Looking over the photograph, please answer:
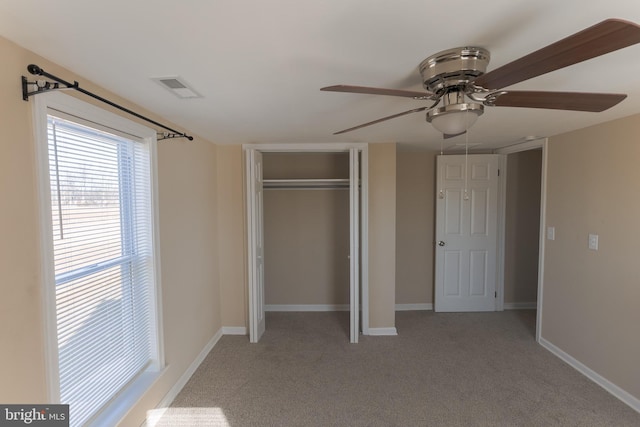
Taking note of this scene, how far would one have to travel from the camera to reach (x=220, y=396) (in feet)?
8.06

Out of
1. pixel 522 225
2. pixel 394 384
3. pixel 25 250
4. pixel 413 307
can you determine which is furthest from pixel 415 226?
pixel 25 250

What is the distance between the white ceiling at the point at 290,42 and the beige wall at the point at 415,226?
2.26m

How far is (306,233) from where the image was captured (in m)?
4.24

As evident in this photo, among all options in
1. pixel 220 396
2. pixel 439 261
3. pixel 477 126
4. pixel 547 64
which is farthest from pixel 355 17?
pixel 439 261

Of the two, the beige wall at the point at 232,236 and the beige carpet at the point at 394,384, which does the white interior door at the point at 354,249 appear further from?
the beige wall at the point at 232,236

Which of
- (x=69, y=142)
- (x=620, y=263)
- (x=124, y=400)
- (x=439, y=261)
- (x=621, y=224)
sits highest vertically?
(x=69, y=142)

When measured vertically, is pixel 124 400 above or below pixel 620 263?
below

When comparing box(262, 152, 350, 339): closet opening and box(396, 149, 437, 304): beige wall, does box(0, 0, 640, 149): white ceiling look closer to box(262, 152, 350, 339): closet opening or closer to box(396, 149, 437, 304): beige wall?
box(262, 152, 350, 339): closet opening

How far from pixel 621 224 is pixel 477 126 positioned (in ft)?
4.44

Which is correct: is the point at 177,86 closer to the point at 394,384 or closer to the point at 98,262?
the point at 98,262

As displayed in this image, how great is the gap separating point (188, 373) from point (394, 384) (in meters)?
1.82

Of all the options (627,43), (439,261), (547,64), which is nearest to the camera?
(627,43)

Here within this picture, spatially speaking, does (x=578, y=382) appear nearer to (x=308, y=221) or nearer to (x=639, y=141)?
(x=639, y=141)

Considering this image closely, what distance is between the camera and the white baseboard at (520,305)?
4.25m
